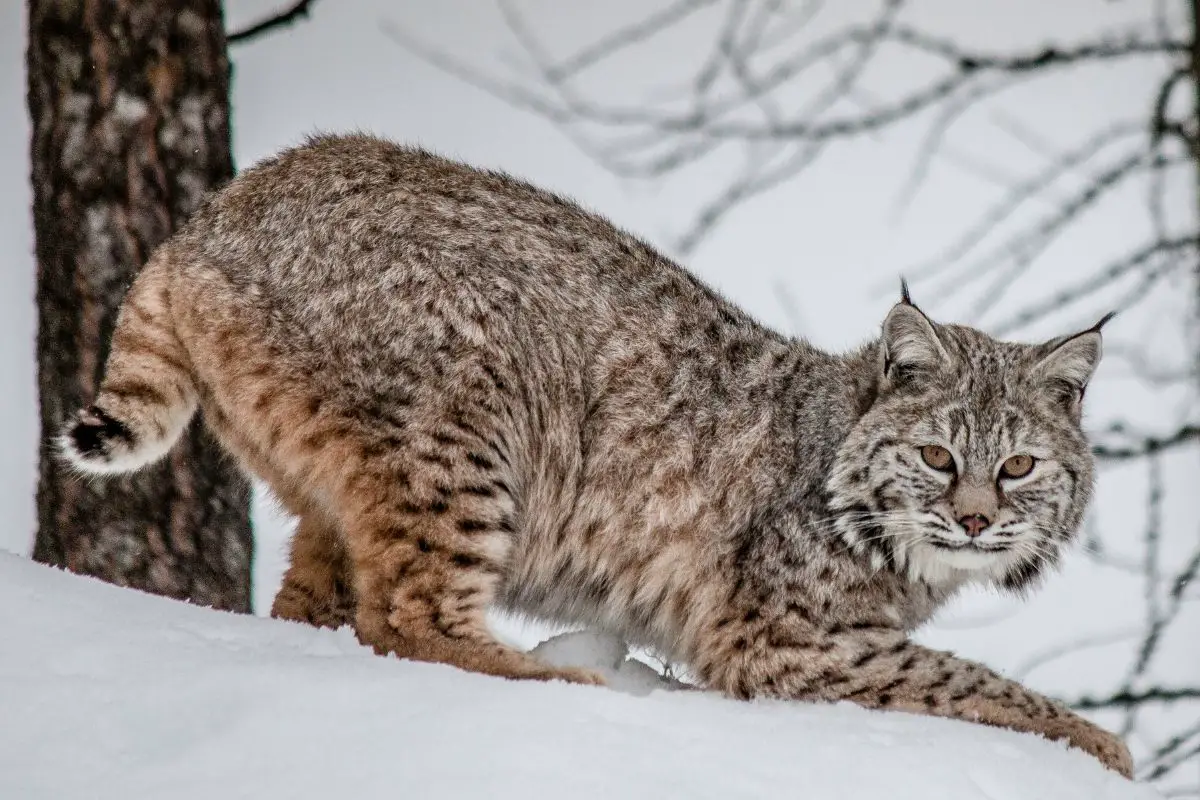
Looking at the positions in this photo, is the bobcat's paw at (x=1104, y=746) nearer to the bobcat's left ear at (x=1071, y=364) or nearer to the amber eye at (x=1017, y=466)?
the amber eye at (x=1017, y=466)

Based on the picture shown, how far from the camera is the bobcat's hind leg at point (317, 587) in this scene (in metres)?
4.61

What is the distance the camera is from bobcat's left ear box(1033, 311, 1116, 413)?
14.1ft

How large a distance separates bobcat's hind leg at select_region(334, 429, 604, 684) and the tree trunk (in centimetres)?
126

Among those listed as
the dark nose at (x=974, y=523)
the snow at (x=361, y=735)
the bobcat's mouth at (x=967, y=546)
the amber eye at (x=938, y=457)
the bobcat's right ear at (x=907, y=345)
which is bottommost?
the snow at (x=361, y=735)

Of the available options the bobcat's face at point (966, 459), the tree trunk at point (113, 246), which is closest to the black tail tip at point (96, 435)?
the tree trunk at point (113, 246)

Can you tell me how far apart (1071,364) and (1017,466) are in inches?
15.7

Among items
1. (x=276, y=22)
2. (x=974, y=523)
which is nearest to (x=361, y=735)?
(x=974, y=523)

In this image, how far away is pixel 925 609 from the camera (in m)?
4.45

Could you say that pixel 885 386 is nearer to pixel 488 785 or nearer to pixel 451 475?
pixel 451 475

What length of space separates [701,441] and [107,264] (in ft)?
7.38

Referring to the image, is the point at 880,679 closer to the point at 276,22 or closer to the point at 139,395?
the point at 139,395

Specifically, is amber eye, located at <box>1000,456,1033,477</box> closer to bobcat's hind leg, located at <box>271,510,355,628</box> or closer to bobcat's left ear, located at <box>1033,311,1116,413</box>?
bobcat's left ear, located at <box>1033,311,1116,413</box>

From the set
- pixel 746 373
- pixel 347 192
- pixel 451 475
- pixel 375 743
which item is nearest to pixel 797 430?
pixel 746 373

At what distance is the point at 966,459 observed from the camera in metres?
4.17
